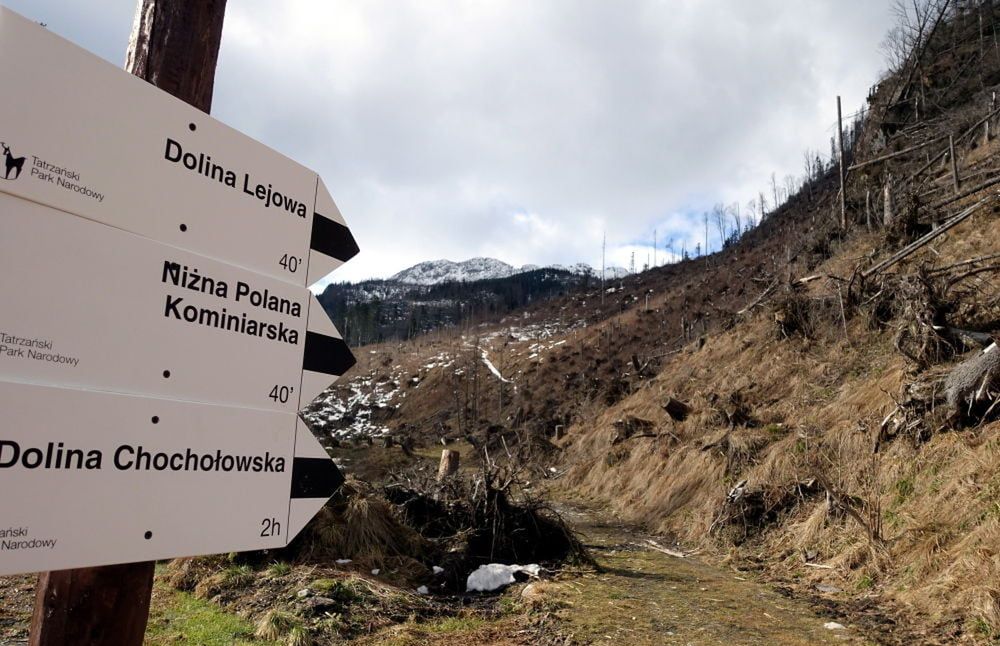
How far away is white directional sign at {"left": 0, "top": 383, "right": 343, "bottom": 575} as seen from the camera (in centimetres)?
129

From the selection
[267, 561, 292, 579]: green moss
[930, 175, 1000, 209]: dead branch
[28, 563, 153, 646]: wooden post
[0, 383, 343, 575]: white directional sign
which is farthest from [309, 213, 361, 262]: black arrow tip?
[930, 175, 1000, 209]: dead branch

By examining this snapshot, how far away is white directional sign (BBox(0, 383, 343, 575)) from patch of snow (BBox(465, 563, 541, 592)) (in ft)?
15.1

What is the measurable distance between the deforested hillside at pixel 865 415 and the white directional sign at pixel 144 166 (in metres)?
5.09

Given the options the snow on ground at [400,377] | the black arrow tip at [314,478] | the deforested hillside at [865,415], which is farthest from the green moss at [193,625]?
the snow on ground at [400,377]

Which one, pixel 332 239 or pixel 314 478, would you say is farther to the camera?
pixel 332 239

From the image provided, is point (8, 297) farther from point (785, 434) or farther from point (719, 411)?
point (719, 411)

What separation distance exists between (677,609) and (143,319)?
5.09 meters

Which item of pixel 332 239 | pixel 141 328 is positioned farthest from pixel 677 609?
pixel 141 328

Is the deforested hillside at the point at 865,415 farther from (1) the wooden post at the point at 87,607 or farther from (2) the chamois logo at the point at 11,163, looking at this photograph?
(2) the chamois logo at the point at 11,163

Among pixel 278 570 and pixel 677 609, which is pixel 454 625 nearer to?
pixel 677 609

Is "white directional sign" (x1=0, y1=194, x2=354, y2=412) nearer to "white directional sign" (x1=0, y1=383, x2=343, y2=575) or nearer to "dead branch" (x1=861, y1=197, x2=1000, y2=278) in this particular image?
"white directional sign" (x1=0, y1=383, x2=343, y2=575)

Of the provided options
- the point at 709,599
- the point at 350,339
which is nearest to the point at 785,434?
the point at 709,599

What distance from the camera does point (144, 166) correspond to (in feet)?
5.28

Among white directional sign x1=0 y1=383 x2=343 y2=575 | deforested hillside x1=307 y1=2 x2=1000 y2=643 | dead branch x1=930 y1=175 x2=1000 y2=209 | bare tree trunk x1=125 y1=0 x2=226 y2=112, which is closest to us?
white directional sign x1=0 y1=383 x2=343 y2=575
